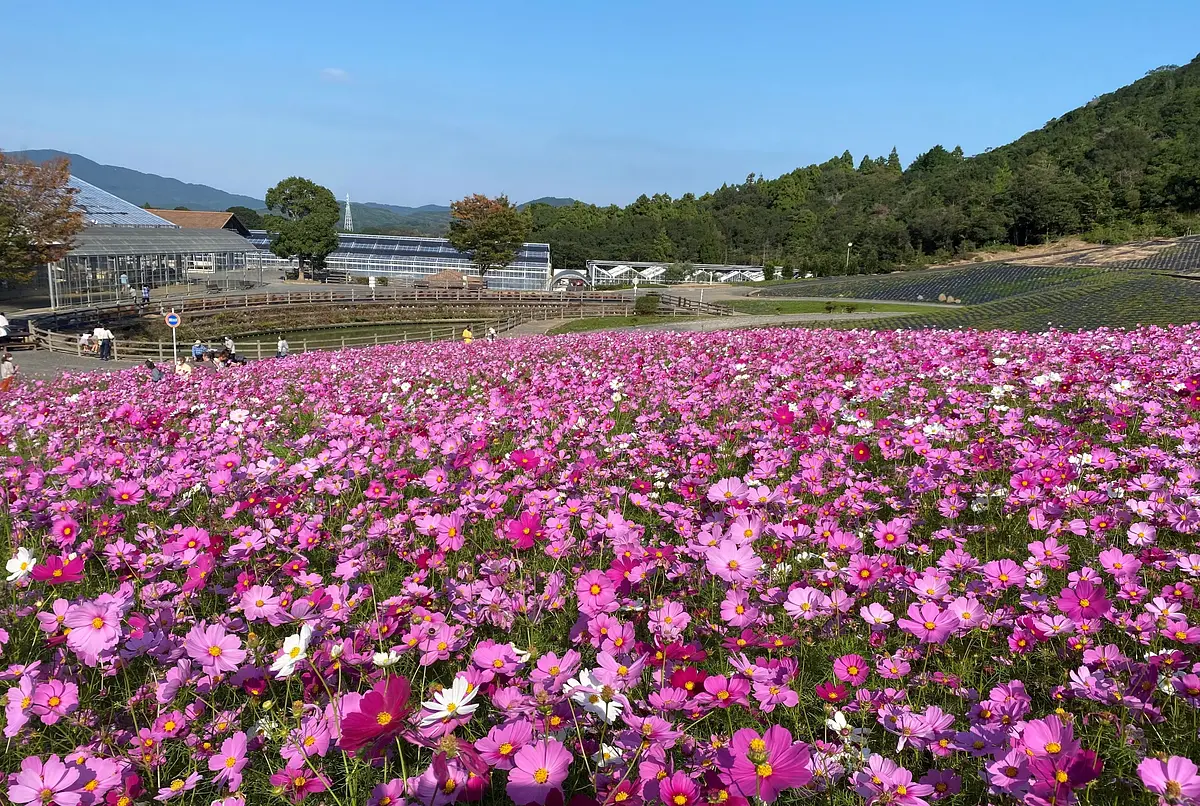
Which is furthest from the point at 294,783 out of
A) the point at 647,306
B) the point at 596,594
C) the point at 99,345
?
the point at 647,306

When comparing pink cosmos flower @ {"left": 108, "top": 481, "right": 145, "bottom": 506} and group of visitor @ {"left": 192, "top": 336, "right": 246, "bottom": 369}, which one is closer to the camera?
pink cosmos flower @ {"left": 108, "top": 481, "right": 145, "bottom": 506}

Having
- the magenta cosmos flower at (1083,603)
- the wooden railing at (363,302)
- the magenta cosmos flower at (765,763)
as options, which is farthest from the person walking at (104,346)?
the magenta cosmos flower at (1083,603)

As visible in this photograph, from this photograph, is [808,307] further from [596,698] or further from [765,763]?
[765,763]

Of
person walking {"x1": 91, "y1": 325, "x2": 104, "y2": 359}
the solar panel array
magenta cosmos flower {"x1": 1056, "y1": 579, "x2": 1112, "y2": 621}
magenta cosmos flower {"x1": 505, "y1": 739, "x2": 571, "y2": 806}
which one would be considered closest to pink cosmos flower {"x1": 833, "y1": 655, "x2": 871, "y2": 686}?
magenta cosmos flower {"x1": 1056, "y1": 579, "x2": 1112, "y2": 621}

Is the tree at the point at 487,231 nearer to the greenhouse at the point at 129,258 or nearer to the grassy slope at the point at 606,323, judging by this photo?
the greenhouse at the point at 129,258

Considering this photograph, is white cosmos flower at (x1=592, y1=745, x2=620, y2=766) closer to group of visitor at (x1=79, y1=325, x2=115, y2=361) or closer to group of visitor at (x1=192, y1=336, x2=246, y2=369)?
group of visitor at (x1=192, y1=336, x2=246, y2=369)

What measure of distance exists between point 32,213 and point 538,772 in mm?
36459

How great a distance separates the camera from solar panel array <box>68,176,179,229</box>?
41.8m

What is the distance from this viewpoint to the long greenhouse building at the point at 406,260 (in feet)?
203

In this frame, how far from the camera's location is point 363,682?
171cm

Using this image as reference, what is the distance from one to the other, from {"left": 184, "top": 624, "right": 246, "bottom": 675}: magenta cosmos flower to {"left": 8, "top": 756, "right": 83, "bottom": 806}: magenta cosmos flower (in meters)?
0.31

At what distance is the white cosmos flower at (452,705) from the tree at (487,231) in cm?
6096

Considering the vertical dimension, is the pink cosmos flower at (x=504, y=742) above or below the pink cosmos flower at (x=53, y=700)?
above

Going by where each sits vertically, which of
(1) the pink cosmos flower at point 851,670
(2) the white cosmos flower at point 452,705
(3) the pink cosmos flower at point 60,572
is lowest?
(1) the pink cosmos flower at point 851,670
